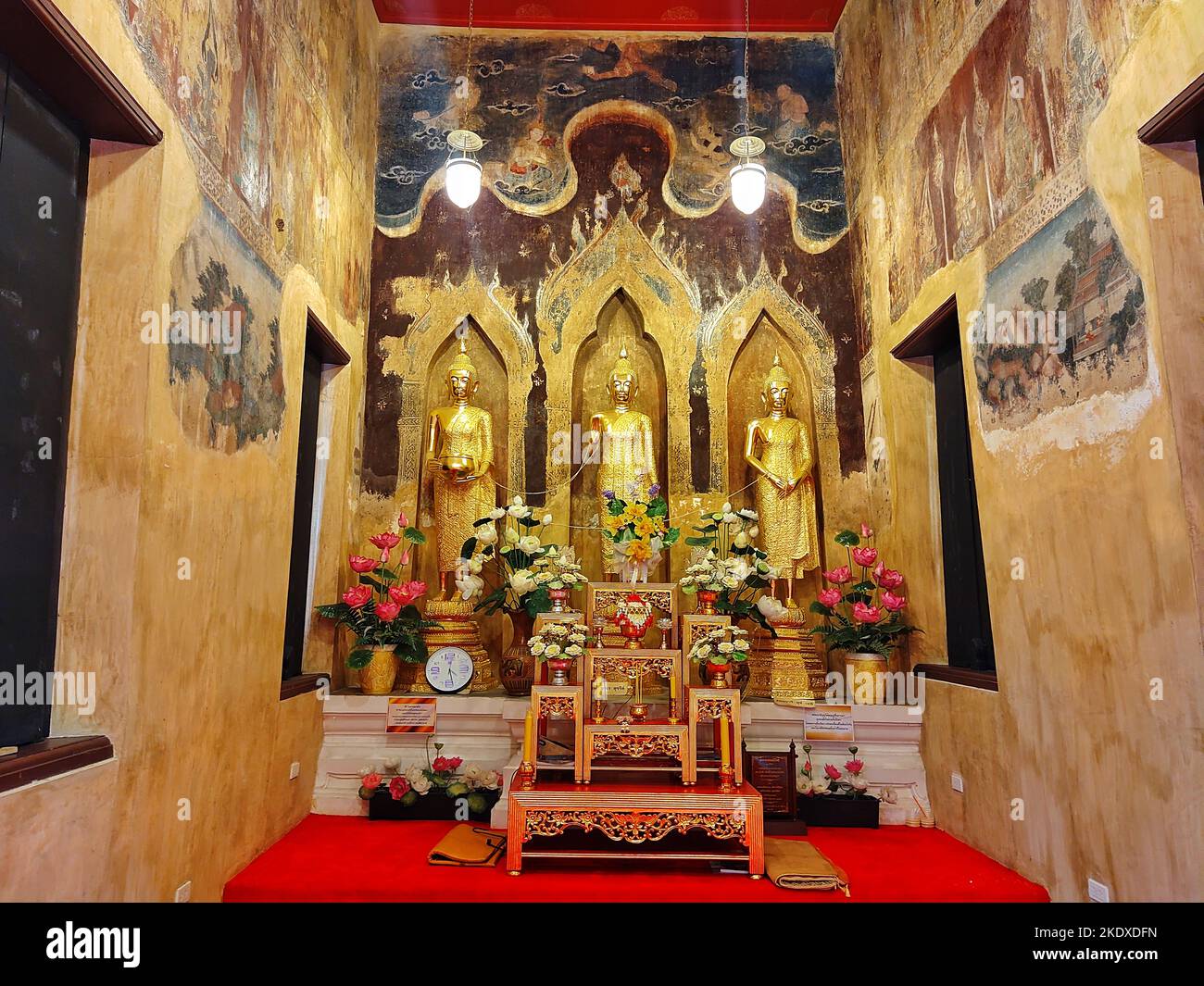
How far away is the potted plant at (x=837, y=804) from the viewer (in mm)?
5297

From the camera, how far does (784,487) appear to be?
679 centimetres

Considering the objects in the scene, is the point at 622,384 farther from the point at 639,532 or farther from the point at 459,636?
the point at 459,636

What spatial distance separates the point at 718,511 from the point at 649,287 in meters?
2.38

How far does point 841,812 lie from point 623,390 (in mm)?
3915

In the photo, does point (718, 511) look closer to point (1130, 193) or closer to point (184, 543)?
point (1130, 193)

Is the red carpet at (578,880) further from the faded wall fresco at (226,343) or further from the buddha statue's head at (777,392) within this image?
the buddha statue's head at (777,392)

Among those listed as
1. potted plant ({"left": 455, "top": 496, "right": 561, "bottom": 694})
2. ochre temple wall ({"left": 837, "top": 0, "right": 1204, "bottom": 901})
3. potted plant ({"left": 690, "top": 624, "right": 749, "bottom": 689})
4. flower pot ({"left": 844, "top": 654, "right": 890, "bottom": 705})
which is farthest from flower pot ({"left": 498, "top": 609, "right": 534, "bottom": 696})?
ochre temple wall ({"left": 837, "top": 0, "right": 1204, "bottom": 901})

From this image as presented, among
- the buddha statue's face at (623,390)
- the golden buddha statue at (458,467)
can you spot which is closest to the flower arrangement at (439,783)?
the golden buddha statue at (458,467)

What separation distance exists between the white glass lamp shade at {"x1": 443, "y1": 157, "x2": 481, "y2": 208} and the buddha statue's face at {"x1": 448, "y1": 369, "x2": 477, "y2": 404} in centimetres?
169

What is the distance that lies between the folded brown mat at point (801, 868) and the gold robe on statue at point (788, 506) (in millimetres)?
2639

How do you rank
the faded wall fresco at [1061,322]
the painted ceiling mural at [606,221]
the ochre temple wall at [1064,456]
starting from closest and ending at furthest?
1. the ochre temple wall at [1064,456]
2. the faded wall fresco at [1061,322]
3. the painted ceiling mural at [606,221]

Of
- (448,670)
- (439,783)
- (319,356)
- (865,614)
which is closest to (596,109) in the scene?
(319,356)

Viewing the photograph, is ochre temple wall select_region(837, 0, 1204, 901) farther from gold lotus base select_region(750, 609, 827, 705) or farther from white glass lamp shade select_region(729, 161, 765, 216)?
white glass lamp shade select_region(729, 161, 765, 216)

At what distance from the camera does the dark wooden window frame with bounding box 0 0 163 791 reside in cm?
279
